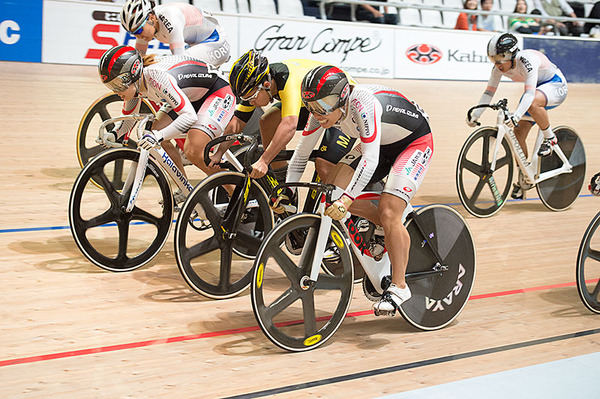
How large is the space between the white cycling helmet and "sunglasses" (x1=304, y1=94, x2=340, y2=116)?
246 cm

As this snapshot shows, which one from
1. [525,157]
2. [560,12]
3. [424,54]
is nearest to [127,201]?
[525,157]

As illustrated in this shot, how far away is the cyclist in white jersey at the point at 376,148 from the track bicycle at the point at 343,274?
5.0 inches

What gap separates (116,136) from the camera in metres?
4.68

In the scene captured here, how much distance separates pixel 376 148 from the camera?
3.07 metres

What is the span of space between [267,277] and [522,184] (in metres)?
3.43

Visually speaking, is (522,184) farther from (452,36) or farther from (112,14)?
(452,36)

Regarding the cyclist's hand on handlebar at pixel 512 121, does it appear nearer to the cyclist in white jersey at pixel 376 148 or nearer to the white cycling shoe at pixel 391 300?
the cyclist in white jersey at pixel 376 148

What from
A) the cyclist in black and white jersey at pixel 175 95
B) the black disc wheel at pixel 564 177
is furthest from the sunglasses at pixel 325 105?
the black disc wheel at pixel 564 177

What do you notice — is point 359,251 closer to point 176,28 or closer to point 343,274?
point 343,274

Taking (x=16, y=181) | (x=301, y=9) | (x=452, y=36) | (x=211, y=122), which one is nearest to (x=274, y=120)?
(x=211, y=122)

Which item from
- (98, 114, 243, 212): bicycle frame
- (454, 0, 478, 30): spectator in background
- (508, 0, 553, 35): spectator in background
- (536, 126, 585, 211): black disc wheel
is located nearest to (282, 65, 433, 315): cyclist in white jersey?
(98, 114, 243, 212): bicycle frame

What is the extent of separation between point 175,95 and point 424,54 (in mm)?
9145

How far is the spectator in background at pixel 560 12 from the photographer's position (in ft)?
48.5

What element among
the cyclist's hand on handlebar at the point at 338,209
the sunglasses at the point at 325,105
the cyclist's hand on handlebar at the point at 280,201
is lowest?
the cyclist's hand on handlebar at the point at 280,201
